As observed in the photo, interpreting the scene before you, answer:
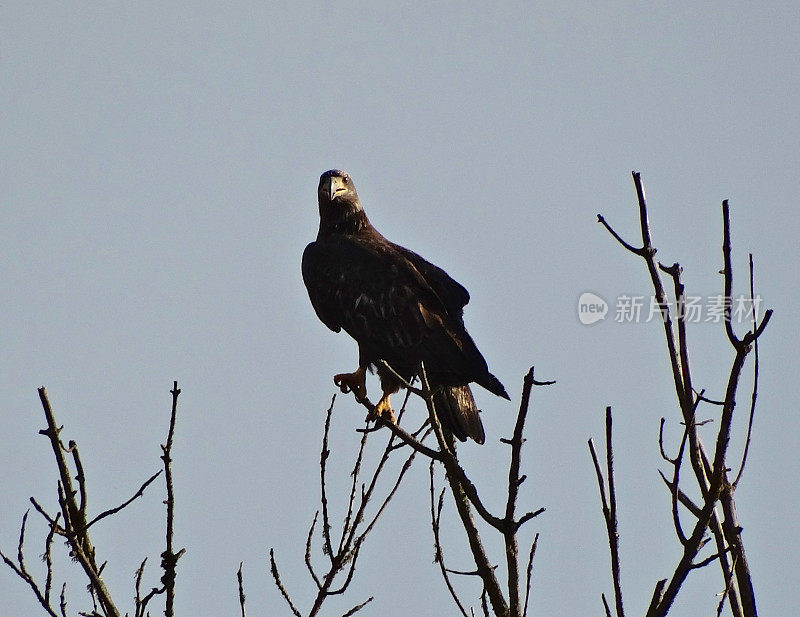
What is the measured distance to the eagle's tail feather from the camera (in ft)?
18.4

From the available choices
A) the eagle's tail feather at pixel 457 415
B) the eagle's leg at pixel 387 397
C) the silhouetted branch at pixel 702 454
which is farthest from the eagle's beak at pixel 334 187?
the silhouetted branch at pixel 702 454

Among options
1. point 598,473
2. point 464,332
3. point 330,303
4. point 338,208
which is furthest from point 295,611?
point 338,208

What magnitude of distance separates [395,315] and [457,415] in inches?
42.3

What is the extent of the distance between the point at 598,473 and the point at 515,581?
16.6 inches

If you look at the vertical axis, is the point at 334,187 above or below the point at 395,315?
above

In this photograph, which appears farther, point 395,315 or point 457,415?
point 395,315

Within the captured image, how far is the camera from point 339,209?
7.60 metres

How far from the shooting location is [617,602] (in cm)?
282

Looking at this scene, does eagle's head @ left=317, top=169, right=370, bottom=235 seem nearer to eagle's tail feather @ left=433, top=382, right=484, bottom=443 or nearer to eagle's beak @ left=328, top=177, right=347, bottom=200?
eagle's beak @ left=328, top=177, right=347, bottom=200

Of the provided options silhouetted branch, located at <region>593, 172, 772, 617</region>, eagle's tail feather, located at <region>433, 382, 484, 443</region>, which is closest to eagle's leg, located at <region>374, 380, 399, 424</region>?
eagle's tail feather, located at <region>433, 382, 484, 443</region>

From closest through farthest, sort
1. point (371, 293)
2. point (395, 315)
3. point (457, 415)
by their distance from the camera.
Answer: point (457, 415) < point (395, 315) < point (371, 293)

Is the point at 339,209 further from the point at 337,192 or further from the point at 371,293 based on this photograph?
the point at 371,293

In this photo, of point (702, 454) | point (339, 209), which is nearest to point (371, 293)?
point (339, 209)

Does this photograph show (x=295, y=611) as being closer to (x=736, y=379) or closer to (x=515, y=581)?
(x=515, y=581)
